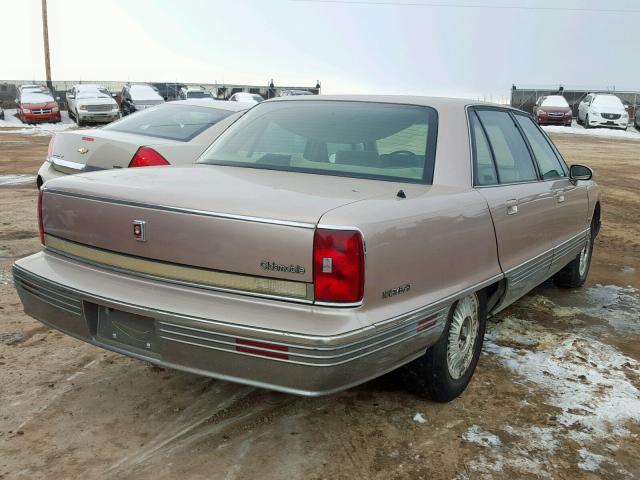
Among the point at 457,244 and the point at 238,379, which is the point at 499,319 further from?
the point at 238,379

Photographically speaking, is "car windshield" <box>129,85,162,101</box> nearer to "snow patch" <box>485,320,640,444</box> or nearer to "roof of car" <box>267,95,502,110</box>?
"roof of car" <box>267,95,502,110</box>

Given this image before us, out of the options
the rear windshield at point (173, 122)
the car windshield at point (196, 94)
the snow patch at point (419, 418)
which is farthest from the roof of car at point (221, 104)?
the car windshield at point (196, 94)

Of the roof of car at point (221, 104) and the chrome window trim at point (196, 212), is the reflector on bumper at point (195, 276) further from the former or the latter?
the roof of car at point (221, 104)

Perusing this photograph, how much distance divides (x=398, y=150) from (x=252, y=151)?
862 millimetres

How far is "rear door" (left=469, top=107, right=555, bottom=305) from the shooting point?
3713 millimetres

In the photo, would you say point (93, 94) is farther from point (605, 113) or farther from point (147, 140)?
point (147, 140)

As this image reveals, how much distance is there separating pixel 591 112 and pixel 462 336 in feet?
99.9

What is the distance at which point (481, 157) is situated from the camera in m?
3.76

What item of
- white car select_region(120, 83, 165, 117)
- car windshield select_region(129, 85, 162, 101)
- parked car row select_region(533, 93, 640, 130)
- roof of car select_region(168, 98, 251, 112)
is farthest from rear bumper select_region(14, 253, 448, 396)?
parked car row select_region(533, 93, 640, 130)

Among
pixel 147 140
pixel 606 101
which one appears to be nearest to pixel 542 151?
pixel 147 140

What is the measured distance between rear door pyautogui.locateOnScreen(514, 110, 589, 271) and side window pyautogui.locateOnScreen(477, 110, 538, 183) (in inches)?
7.4

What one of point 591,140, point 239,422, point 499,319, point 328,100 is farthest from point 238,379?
point 591,140

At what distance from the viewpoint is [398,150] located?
355 cm

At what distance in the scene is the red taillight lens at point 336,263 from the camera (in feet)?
8.44
